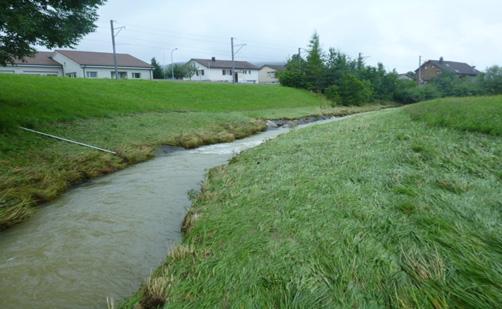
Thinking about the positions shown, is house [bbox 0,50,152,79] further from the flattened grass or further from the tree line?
the flattened grass

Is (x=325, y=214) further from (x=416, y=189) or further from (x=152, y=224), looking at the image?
(x=152, y=224)

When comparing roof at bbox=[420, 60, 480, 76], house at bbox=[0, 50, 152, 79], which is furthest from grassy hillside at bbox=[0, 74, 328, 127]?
roof at bbox=[420, 60, 480, 76]

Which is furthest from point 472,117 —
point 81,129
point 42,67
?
point 42,67

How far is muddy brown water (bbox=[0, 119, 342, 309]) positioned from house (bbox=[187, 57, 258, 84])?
185 feet

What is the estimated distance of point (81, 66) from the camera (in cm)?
4291

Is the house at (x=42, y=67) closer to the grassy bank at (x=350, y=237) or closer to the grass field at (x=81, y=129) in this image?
the grass field at (x=81, y=129)

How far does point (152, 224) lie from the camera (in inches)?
221

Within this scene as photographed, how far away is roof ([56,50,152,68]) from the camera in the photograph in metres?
44.4

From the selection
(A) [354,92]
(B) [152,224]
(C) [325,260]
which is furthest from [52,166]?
(A) [354,92]

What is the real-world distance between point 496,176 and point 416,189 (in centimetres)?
176

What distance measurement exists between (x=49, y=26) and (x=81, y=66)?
36.5 metres

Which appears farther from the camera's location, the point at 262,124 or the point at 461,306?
the point at 262,124

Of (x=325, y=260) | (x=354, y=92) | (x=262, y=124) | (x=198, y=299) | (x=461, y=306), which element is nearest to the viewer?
(x=461, y=306)

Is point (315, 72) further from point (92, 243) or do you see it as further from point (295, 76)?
point (92, 243)
